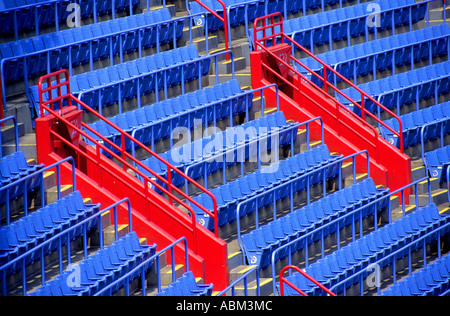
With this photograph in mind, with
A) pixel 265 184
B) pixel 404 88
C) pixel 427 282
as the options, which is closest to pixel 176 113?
pixel 265 184

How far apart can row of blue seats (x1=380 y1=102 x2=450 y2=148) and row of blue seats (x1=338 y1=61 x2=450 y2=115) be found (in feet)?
0.73

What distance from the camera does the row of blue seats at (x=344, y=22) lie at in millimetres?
8372

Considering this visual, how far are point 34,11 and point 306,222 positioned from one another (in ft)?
8.51

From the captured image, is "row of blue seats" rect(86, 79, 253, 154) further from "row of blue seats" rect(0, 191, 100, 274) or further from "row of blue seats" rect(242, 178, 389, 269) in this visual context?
"row of blue seats" rect(242, 178, 389, 269)

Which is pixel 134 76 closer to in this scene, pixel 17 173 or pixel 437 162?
pixel 17 173

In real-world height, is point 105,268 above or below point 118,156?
below

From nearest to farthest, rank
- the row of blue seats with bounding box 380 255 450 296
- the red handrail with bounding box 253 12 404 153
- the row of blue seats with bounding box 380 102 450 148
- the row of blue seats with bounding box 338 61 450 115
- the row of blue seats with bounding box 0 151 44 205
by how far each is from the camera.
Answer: the row of blue seats with bounding box 0 151 44 205, the row of blue seats with bounding box 380 255 450 296, the red handrail with bounding box 253 12 404 153, the row of blue seats with bounding box 380 102 450 148, the row of blue seats with bounding box 338 61 450 115

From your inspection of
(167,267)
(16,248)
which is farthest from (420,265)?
(16,248)

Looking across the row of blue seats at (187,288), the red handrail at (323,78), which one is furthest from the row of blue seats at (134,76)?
the row of blue seats at (187,288)

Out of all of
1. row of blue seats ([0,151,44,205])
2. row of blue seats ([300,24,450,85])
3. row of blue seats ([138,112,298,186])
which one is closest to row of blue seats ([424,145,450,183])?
row of blue seats ([300,24,450,85])

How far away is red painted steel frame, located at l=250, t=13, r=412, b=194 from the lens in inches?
298

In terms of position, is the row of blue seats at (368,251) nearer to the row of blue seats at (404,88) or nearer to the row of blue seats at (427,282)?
the row of blue seats at (427,282)

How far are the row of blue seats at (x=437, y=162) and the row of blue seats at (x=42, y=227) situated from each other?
10.3ft

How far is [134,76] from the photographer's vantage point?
6.86 meters
